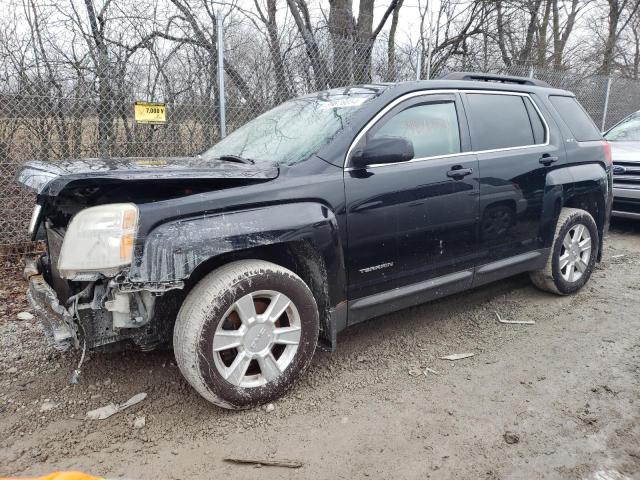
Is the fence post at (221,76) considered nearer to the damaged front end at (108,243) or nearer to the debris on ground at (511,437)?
the damaged front end at (108,243)

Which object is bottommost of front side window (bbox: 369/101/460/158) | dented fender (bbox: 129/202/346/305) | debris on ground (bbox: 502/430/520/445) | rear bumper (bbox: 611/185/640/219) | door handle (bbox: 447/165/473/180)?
debris on ground (bbox: 502/430/520/445)

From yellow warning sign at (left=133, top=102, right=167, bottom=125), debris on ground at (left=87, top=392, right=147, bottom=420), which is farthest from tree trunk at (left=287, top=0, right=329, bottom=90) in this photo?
debris on ground at (left=87, top=392, right=147, bottom=420)

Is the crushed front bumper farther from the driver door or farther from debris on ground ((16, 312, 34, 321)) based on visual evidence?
the driver door

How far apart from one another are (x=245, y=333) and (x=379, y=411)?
33.7 inches

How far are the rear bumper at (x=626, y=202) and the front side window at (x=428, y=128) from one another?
→ 174 inches

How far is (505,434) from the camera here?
235 centimetres

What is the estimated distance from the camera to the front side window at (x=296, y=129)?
2.88 metres

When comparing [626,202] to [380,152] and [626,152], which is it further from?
[380,152]

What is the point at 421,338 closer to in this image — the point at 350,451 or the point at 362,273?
the point at 362,273

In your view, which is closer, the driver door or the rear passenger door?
the driver door

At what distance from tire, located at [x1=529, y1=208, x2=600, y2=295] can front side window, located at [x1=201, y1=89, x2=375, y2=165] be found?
2189 millimetres

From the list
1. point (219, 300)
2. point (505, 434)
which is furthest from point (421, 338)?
point (219, 300)

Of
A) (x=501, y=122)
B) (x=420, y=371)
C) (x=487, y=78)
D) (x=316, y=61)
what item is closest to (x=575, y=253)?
(x=501, y=122)

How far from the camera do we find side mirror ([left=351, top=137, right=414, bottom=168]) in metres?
2.72
